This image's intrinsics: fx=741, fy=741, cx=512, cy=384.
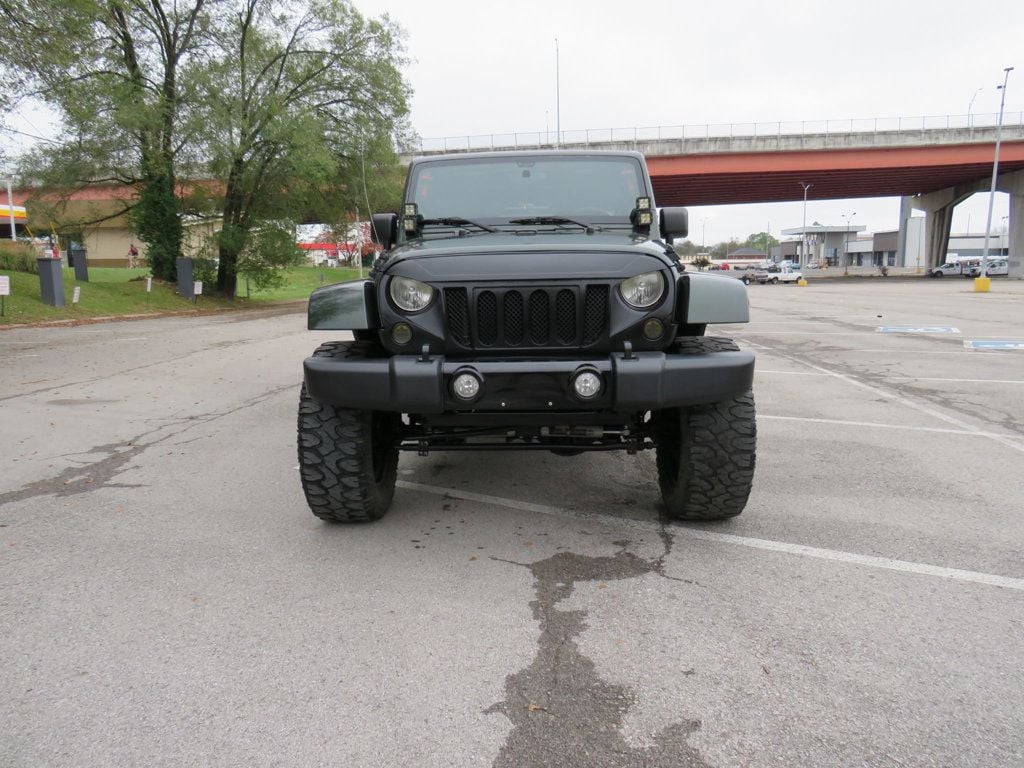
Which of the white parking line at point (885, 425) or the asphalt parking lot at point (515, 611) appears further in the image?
the white parking line at point (885, 425)

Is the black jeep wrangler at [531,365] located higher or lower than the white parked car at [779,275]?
higher

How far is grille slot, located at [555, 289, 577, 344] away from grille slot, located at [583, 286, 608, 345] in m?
0.06

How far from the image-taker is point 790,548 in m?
3.66

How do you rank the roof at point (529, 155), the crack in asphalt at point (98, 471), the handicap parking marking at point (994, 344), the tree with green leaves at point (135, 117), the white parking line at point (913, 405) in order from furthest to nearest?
the tree with green leaves at point (135, 117)
the handicap parking marking at point (994, 344)
the white parking line at point (913, 405)
the roof at point (529, 155)
the crack in asphalt at point (98, 471)

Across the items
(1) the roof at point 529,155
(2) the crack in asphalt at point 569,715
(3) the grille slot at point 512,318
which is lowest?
(2) the crack in asphalt at point 569,715

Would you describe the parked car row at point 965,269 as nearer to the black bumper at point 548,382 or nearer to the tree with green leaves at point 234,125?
the tree with green leaves at point 234,125

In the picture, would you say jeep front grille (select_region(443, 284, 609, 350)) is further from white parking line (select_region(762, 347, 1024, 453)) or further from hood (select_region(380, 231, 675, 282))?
white parking line (select_region(762, 347, 1024, 453))

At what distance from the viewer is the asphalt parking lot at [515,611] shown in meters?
2.21

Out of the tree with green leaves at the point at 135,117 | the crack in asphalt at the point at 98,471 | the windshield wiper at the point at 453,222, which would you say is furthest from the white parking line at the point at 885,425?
the tree with green leaves at the point at 135,117

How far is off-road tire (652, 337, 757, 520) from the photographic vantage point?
3609 millimetres

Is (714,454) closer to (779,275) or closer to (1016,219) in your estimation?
(779,275)

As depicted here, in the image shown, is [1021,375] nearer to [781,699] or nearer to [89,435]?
[781,699]

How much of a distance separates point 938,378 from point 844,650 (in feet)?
24.7

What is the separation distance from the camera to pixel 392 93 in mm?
28141
